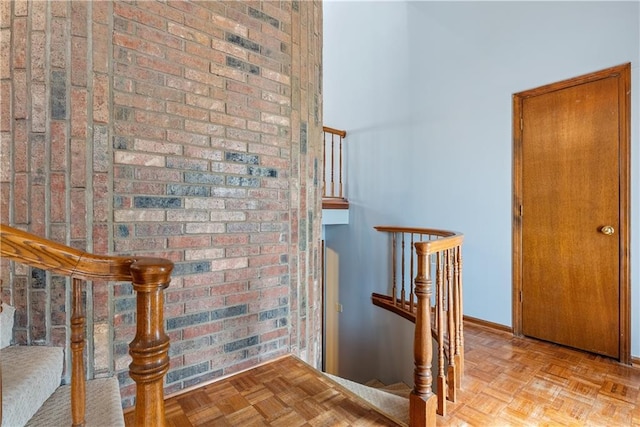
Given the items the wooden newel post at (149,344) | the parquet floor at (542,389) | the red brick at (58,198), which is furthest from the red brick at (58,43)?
the parquet floor at (542,389)

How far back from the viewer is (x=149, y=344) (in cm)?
71

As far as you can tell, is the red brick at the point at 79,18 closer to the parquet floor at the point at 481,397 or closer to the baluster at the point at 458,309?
the parquet floor at the point at 481,397

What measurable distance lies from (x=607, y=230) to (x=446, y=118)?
1.64m

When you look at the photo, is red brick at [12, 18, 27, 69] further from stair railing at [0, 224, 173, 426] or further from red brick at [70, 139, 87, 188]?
stair railing at [0, 224, 173, 426]

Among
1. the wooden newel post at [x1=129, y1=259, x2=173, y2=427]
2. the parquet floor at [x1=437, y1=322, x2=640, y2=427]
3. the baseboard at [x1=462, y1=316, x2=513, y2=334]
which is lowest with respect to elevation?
the parquet floor at [x1=437, y1=322, x2=640, y2=427]

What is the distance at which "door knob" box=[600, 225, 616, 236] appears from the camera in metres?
2.30

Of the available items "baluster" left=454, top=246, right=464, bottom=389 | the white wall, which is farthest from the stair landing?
the white wall

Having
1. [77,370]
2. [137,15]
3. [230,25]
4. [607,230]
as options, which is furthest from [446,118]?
[77,370]

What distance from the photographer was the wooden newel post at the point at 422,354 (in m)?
1.51

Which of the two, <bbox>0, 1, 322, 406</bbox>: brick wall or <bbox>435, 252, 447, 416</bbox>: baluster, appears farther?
<bbox>435, 252, 447, 416</bbox>: baluster

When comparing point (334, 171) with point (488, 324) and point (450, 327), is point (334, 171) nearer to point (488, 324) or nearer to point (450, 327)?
point (488, 324)

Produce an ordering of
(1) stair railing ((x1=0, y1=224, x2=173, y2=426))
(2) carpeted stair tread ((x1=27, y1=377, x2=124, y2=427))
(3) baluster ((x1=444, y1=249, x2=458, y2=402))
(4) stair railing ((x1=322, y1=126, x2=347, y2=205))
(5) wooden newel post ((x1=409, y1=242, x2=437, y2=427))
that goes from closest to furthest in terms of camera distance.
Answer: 1. (1) stair railing ((x1=0, y1=224, x2=173, y2=426))
2. (2) carpeted stair tread ((x1=27, y1=377, x2=124, y2=427))
3. (5) wooden newel post ((x1=409, y1=242, x2=437, y2=427))
4. (3) baluster ((x1=444, y1=249, x2=458, y2=402))
5. (4) stair railing ((x1=322, y1=126, x2=347, y2=205))

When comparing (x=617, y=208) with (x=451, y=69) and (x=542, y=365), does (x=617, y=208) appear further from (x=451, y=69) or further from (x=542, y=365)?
(x=451, y=69)

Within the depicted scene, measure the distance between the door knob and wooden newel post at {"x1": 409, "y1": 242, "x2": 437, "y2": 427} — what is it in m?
1.73
